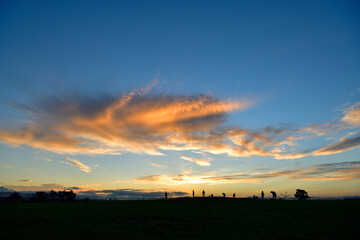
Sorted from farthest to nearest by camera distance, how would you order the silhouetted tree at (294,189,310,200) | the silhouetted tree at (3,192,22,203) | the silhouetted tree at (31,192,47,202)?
the silhouetted tree at (294,189,310,200) → the silhouetted tree at (31,192,47,202) → the silhouetted tree at (3,192,22,203)

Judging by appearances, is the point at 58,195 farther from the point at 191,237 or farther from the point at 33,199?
the point at 191,237

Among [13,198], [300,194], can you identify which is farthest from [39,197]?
[300,194]

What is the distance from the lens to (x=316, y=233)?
2042 cm

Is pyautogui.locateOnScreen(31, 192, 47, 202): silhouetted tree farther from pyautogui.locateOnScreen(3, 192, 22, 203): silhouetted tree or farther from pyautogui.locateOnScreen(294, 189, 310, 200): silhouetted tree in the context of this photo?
pyautogui.locateOnScreen(294, 189, 310, 200): silhouetted tree

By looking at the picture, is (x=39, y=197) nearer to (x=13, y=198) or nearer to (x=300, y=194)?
(x=13, y=198)

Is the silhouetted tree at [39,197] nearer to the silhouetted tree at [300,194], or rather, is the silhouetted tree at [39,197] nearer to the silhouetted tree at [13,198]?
the silhouetted tree at [13,198]

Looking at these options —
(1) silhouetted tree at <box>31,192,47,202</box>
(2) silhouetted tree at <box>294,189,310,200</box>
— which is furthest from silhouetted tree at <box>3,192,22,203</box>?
(2) silhouetted tree at <box>294,189,310,200</box>

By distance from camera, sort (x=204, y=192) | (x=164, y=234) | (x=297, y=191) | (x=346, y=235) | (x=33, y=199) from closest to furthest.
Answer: (x=346, y=235) < (x=164, y=234) < (x=204, y=192) < (x=33, y=199) < (x=297, y=191)

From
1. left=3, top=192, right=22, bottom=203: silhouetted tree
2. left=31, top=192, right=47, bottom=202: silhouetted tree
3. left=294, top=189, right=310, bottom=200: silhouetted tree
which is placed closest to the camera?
left=3, top=192, right=22, bottom=203: silhouetted tree

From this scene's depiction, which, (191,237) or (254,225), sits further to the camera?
(254,225)

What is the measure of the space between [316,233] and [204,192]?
6639cm

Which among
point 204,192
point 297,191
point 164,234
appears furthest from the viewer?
point 297,191

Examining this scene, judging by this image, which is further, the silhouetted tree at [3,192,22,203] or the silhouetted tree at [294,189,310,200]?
the silhouetted tree at [294,189,310,200]

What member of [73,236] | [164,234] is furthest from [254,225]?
[73,236]
